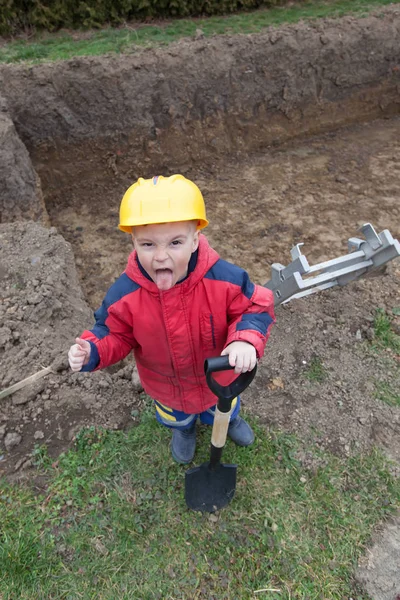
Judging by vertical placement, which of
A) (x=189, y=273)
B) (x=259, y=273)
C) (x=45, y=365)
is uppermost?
(x=189, y=273)

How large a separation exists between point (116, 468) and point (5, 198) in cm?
369

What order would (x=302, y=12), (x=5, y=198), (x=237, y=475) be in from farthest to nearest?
(x=302, y=12) → (x=5, y=198) → (x=237, y=475)

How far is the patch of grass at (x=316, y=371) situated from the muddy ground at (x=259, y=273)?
3 cm

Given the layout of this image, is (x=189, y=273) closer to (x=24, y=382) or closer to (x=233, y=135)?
(x=24, y=382)

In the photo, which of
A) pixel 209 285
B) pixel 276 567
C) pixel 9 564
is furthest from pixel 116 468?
pixel 209 285

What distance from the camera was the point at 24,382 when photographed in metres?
2.89

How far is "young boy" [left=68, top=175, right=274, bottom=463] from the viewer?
159 cm

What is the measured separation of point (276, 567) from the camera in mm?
2234

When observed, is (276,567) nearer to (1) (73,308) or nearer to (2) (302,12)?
(1) (73,308)

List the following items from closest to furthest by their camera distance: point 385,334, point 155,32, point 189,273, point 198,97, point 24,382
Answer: point 189,273 < point 24,382 < point 385,334 < point 198,97 < point 155,32

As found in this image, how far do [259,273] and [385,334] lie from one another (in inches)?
78.7

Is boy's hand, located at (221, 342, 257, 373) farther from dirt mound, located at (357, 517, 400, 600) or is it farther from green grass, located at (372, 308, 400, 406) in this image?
green grass, located at (372, 308, 400, 406)

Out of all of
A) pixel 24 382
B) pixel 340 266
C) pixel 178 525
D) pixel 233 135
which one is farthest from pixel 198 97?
pixel 178 525

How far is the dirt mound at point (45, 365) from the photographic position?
2738 mm
